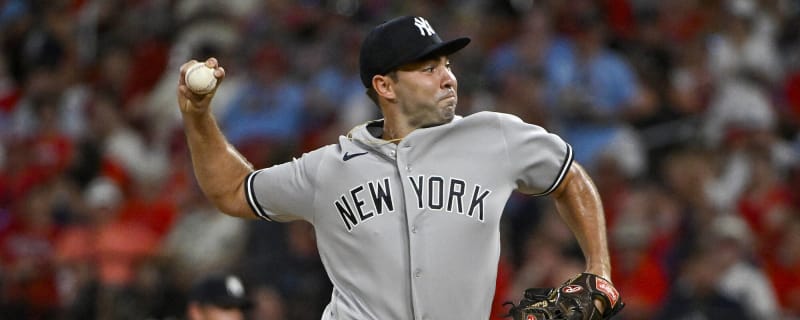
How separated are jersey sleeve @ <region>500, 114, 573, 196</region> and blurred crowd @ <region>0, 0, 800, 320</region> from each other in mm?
3462

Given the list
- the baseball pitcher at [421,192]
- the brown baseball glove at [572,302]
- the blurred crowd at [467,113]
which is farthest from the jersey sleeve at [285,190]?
the blurred crowd at [467,113]

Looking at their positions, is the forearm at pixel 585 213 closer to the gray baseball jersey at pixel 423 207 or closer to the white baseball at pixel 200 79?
the gray baseball jersey at pixel 423 207

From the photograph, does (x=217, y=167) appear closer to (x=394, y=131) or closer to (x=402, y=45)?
(x=394, y=131)

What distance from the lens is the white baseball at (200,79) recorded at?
4359mm

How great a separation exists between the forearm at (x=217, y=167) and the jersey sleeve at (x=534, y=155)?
0.93m

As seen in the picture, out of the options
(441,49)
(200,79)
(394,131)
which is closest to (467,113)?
(394,131)

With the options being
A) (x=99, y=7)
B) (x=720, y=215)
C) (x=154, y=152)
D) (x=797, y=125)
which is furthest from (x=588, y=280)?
(x=99, y=7)

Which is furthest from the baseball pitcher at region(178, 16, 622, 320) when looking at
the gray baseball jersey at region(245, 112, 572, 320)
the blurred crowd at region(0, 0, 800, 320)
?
the blurred crowd at region(0, 0, 800, 320)

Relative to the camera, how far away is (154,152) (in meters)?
10.8

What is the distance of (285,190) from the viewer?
450 centimetres

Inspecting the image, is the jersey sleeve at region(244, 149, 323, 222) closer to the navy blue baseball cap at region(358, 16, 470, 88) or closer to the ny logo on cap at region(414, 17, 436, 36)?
the navy blue baseball cap at region(358, 16, 470, 88)

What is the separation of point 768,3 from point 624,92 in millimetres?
1455

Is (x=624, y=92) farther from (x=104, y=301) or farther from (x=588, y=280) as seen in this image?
(x=588, y=280)

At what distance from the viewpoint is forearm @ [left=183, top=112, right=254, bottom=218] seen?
4.55 metres
